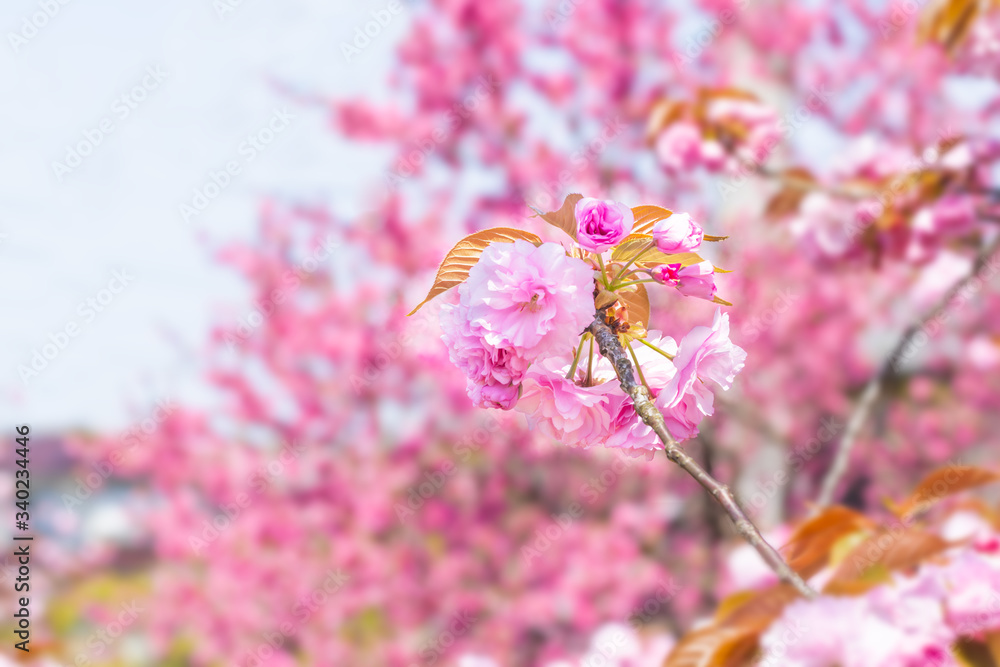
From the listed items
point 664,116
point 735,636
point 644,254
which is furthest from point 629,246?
point 664,116

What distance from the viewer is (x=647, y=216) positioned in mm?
530

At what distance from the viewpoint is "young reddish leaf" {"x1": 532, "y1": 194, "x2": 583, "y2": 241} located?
0.50 metres

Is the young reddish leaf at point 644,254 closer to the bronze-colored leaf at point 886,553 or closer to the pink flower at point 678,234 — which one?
the pink flower at point 678,234

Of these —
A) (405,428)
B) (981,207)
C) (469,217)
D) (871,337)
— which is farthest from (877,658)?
(871,337)

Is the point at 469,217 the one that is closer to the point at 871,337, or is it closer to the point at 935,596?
the point at 935,596

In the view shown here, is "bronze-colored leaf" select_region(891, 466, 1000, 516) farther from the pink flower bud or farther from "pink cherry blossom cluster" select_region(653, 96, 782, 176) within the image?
"pink cherry blossom cluster" select_region(653, 96, 782, 176)

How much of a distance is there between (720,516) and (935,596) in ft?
5.29

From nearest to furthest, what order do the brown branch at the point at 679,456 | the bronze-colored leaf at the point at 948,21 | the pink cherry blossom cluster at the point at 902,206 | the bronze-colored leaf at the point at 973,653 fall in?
the brown branch at the point at 679,456 < the bronze-colored leaf at the point at 973,653 < the bronze-colored leaf at the point at 948,21 < the pink cherry blossom cluster at the point at 902,206

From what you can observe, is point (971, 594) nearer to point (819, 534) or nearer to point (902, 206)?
point (819, 534)

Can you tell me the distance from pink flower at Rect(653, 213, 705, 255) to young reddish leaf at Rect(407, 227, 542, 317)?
0.09 meters

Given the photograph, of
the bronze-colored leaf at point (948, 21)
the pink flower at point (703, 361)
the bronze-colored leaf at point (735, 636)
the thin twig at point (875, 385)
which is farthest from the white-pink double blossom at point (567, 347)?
the bronze-colored leaf at point (948, 21)

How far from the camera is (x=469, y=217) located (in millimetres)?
A: 3354

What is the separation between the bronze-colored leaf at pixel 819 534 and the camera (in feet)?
2.85

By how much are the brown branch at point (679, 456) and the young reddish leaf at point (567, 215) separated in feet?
0.26
